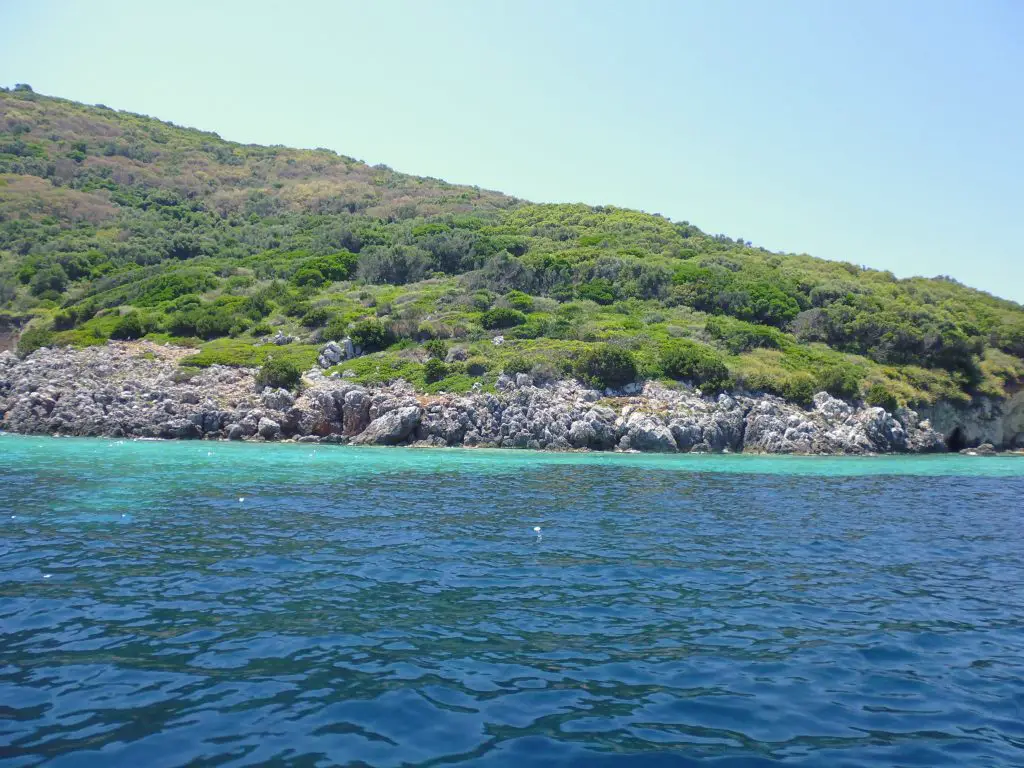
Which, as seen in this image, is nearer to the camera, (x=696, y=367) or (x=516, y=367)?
(x=516, y=367)

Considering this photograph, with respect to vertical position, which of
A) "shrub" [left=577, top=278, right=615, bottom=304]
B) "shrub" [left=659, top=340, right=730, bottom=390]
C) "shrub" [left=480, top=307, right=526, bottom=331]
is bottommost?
"shrub" [left=659, top=340, right=730, bottom=390]

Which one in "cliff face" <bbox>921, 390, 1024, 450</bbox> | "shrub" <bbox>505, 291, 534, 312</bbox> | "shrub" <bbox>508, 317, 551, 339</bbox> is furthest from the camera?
"shrub" <bbox>505, 291, 534, 312</bbox>

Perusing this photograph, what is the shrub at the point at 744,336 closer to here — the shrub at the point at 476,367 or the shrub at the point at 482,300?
the shrub at the point at 482,300

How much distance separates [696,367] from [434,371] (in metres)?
16.8

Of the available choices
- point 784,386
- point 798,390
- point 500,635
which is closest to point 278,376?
point 784,386

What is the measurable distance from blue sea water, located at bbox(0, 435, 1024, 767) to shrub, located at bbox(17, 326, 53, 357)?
126 ft

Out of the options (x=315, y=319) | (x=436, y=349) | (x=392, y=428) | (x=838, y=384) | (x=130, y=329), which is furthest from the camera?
(x=315, y=319)

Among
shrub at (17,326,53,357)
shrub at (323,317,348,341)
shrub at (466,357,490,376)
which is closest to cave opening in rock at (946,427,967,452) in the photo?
shrub at (466,357,490,376)

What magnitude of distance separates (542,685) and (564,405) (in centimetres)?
3449

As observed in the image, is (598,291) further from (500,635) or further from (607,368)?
(500,635)

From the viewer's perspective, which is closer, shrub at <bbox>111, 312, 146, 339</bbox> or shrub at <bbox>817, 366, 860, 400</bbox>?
shrub at <bbox>817, 366, 860, 400</bbox>

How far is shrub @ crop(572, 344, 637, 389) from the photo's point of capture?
44.2 m

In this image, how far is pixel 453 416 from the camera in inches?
1606

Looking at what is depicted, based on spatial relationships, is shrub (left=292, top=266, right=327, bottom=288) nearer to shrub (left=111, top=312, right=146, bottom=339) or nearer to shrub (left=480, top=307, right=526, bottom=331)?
shrub (left=111, top=312, right=146, bottom=339)
